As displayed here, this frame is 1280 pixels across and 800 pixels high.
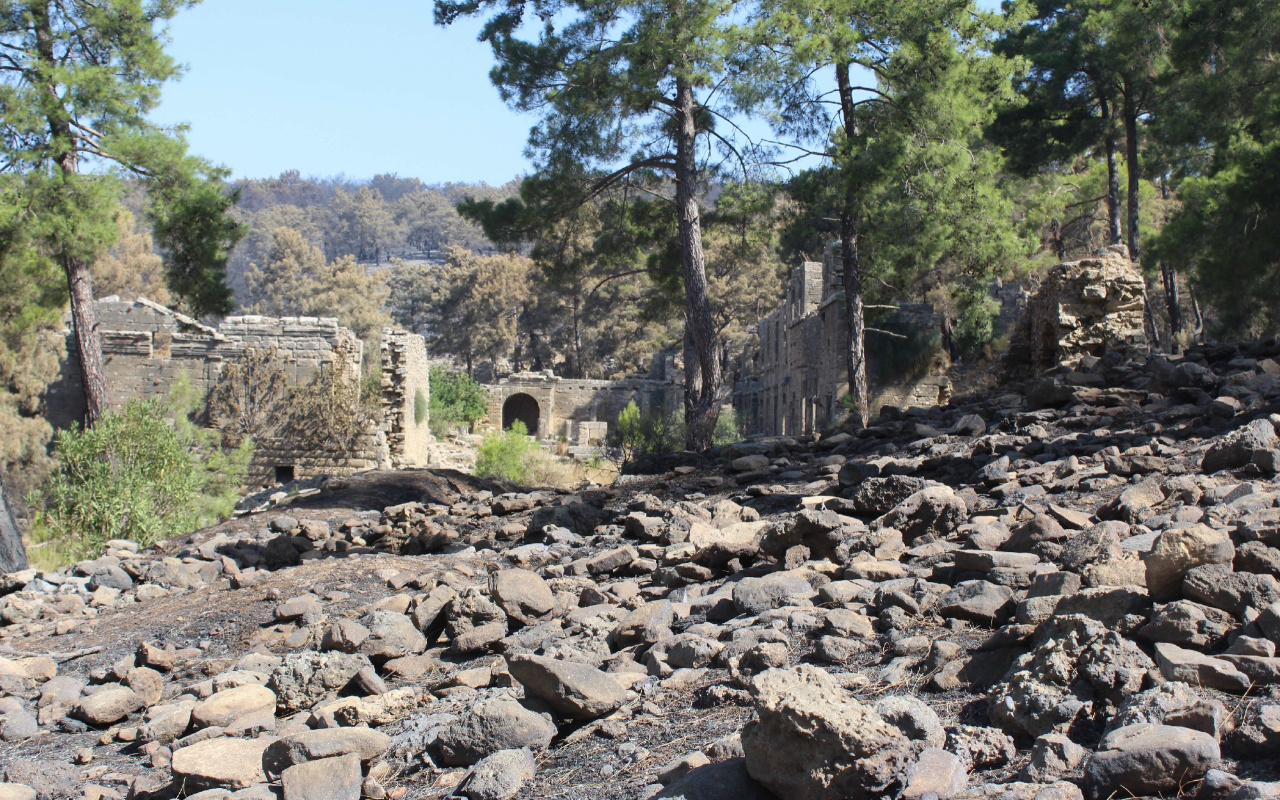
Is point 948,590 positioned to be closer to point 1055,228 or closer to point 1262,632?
point 1262,632

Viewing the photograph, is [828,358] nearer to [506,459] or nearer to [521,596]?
[506,459]

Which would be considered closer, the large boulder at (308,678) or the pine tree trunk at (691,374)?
the large boulder at (308,678)

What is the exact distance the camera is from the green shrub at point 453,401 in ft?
107

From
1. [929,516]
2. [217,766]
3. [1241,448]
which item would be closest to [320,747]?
[217,766]

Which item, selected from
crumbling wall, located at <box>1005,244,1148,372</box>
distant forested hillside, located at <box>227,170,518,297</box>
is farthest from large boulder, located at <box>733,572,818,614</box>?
distant forested hillside, located at <box>227,170,518,297</box>

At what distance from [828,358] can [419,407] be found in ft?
32.7

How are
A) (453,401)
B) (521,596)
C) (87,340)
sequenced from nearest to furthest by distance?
1. (521,596)
2. (87,340)
3. (453,401)

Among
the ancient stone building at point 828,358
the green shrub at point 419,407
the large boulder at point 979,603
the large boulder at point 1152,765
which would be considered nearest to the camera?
the large boulder at point 1152,765

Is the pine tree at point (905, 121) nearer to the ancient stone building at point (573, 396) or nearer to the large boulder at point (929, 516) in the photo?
the large boulder at point (929, 516)

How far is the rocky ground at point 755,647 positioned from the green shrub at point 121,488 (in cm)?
274

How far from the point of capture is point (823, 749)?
2.32 m

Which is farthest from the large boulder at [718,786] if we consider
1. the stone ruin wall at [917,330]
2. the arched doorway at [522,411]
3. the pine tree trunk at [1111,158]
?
the arched doorway at [522,411]

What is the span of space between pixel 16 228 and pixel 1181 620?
14.3m

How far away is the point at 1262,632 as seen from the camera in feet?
8.61
